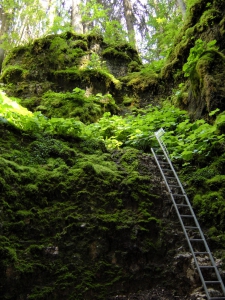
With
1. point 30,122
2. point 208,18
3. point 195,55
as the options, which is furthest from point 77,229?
point 208,18

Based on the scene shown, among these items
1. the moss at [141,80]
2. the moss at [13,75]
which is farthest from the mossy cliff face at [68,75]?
the moss at [141,80]

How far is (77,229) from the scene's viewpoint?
4359 mm

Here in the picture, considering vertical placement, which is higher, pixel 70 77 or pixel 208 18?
pixel 70 77

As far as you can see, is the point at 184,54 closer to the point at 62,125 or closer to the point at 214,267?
the point at 62,125

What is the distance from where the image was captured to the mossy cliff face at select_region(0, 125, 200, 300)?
148 inches

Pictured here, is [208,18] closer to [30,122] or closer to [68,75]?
[68,75]

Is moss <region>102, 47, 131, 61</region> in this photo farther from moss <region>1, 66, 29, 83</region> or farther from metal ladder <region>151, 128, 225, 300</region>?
metal ladder <region>151, 128, 225, 300</region>

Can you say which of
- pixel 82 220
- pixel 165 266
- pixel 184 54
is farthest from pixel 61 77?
pixel 165 266

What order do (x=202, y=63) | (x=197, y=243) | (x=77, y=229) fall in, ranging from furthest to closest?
(x=202, y=63)
(x=197, y=243)
(x=77, y=229)

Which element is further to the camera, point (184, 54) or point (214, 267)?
point (184, 54)

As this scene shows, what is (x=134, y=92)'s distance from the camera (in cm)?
1245

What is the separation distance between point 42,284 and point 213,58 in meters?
6.97

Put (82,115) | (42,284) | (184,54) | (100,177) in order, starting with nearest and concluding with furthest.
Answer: (42,284) < (100,177) < (82,115) < (184,54)

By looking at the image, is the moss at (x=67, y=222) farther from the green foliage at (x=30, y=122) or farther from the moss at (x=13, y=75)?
the moss at (x=13, y=75)
